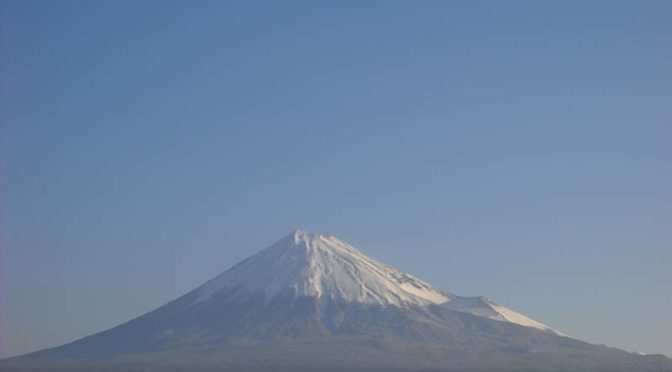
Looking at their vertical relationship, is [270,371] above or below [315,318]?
below

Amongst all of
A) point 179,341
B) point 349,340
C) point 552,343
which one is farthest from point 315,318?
point 552,343

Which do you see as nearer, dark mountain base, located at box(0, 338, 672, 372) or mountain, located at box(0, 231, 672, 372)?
dark mountain base, located at box(0, 338, 672, 372)

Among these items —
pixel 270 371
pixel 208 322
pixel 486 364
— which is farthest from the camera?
pixel 208 322

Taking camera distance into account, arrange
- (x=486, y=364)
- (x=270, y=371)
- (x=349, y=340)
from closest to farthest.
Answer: (x=270, y=371), (x=486, y=364), (x=349, y=340)

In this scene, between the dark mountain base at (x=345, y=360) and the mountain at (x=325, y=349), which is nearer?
the dark mountain base at (x=345, y=360)

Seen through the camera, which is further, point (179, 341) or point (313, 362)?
point (179, 341)

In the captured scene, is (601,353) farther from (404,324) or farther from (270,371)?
(270,371)

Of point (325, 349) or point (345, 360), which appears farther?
point (325, 349)

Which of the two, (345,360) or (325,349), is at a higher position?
(325,349)

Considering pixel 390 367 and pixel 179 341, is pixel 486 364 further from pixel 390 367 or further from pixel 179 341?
pixel 179 341
